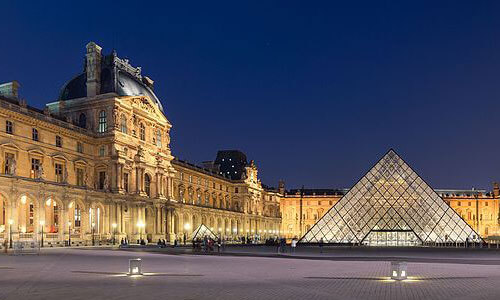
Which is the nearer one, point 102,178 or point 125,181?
point 102,178

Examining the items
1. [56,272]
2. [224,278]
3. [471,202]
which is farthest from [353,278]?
[471,202]

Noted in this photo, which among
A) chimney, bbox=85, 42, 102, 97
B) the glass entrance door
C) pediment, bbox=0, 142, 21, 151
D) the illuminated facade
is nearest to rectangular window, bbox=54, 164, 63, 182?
the illuminated facade

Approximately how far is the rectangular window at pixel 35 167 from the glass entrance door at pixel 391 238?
2829 centimetres

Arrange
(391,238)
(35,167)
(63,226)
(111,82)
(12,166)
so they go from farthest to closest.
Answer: (111,82), (391,238), (35,167), (63,226), (12,166)

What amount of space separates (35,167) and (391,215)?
3077cm

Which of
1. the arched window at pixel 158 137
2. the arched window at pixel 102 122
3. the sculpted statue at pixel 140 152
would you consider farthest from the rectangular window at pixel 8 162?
the arched window at pixel 158 137

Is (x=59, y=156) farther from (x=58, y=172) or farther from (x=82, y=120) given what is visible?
(x=82, y=120)

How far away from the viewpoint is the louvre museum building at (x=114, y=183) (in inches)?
1591

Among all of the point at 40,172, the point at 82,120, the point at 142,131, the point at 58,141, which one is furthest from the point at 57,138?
the point at 142,131

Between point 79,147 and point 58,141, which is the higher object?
point 58,141

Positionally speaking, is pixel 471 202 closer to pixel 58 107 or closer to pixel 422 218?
pixel 422 218

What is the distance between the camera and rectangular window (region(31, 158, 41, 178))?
136 ft

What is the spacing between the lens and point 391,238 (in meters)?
50.8

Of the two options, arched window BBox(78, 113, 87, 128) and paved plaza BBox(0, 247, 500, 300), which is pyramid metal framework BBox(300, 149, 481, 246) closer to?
arched window BBox(78, 113, 87, 128)
